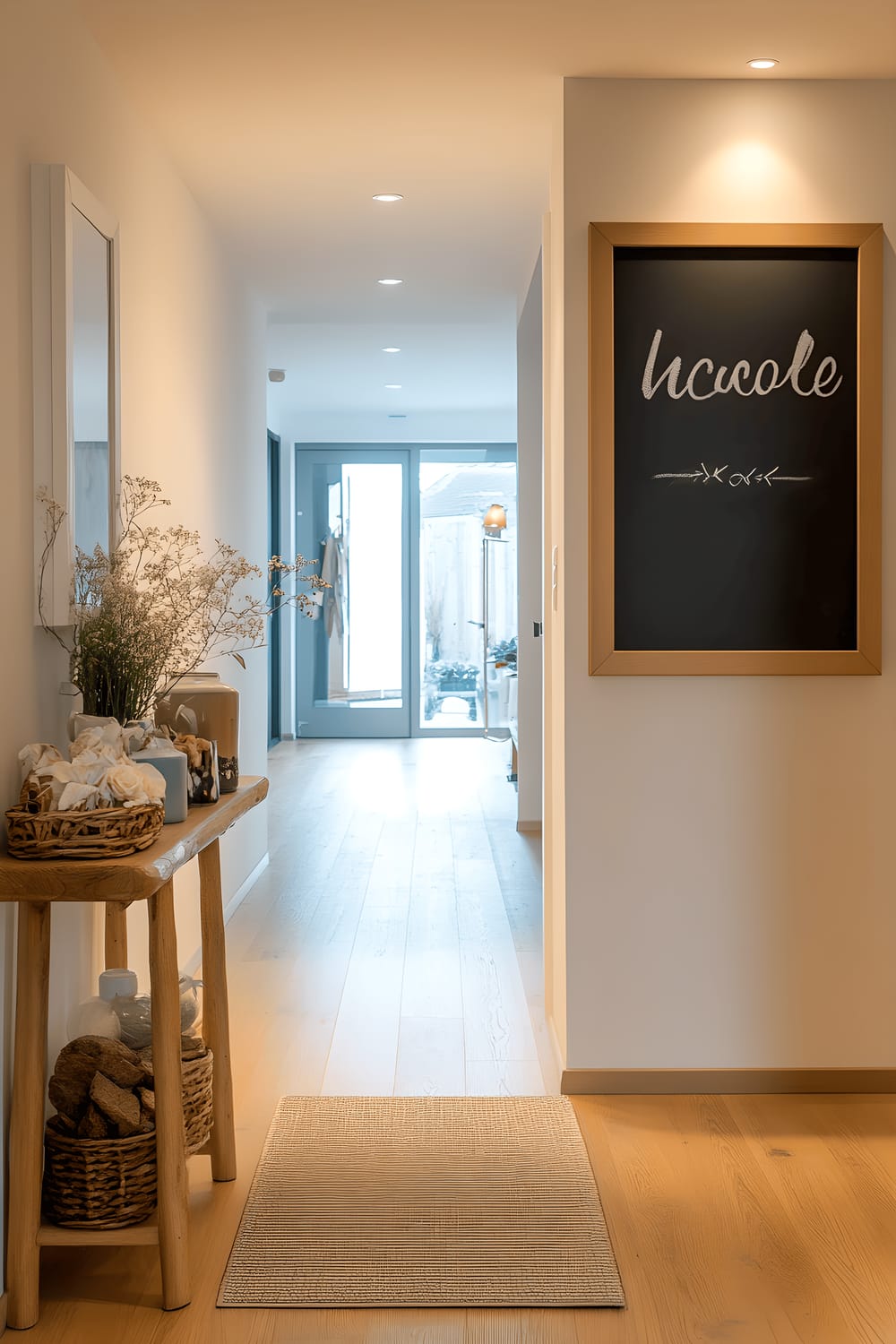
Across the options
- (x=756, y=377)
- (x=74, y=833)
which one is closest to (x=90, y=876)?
(x=74, y=833)

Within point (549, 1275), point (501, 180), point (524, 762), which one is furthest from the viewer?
point (524, 762)

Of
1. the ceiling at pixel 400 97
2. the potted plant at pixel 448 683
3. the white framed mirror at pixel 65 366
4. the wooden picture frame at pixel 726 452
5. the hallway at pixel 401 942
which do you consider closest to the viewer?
the white framed mirror at pixel 65 366

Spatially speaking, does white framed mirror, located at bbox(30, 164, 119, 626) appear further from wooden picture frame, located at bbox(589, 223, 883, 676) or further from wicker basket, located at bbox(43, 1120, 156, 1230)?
wooden picture frame, located at bbox(589, 223, 883, 676)

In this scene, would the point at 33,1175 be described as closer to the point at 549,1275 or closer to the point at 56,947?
the point at 56,947

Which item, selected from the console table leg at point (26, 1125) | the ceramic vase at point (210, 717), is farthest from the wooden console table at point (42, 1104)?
the ceramic vase at point (210, 717)

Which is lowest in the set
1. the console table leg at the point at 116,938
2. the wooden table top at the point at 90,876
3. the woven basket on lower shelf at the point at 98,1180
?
the woven basket on lower shelf at the point at 98,1180

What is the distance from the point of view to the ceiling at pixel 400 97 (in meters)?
2.75

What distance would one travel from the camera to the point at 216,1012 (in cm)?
266

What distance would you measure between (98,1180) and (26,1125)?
18cm

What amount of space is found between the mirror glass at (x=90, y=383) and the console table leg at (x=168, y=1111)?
89cm

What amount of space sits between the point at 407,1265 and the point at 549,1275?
10.2 inches

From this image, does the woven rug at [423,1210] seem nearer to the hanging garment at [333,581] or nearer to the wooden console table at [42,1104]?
the wooden console table at [42,1104]

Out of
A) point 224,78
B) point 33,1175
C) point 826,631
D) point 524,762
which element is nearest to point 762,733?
point 826,631

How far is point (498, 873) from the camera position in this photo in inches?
219
